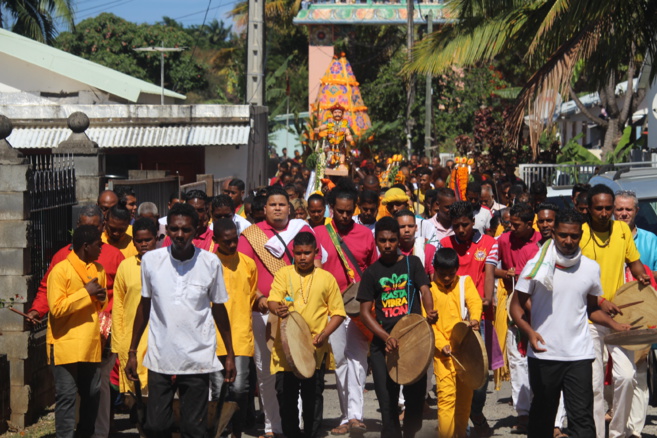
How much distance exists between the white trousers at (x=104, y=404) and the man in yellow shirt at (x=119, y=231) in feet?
3.45

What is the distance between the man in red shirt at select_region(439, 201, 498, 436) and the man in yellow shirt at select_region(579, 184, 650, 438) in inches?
34.8

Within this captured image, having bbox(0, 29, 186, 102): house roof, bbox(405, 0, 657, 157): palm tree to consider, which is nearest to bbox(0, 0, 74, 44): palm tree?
bbox(0, 29, 186, 102): house roof

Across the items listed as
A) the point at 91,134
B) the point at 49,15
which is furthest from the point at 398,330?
the point at 49,15

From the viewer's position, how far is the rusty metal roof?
21.9m

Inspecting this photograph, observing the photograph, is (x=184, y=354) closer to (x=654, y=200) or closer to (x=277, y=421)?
(x=277, y=421)

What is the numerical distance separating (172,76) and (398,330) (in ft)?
162

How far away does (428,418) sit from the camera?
29.9 ft

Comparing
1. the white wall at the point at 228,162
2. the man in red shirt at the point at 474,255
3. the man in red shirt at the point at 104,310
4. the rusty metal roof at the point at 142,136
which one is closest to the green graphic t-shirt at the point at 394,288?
the man in red shirt at the point at 474,255

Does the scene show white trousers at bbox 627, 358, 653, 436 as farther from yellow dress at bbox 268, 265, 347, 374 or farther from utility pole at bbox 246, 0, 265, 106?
utility pole at bbox 246, 0, 265, 106

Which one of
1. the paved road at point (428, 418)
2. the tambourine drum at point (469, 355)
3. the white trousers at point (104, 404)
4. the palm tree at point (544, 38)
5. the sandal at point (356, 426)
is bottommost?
the paved road at point (428, 418)

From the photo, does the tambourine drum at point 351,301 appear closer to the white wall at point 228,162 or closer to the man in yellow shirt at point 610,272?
the man in yellow shirt at point 610,272

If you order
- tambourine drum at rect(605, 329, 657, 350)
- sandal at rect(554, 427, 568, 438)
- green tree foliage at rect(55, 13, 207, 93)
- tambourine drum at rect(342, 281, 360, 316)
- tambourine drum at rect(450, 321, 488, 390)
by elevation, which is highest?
green tree foliage at rect(55, 13, 207, 93)

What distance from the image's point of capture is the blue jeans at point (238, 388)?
7.57 m

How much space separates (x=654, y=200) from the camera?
979 centimetres
